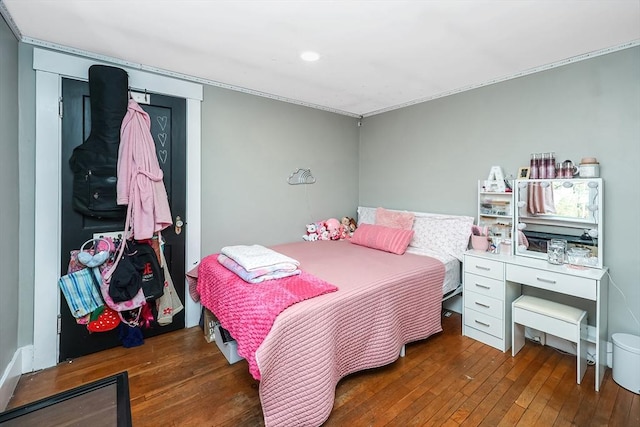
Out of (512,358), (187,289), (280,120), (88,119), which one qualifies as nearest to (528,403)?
(512,358)

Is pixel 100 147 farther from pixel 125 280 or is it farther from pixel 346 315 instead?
pixel 346 315

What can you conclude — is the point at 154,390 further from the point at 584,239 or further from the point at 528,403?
the point at 584,239

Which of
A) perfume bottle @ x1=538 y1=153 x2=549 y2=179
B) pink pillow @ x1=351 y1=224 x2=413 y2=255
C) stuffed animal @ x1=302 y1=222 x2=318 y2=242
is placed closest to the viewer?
perfume bottle @ x1=538 y1=153 x2=549 y2=179

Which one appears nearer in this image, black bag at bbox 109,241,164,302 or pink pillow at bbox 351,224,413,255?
black bag at bbox 109,241,164,302

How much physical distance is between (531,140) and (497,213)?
0.69 meters

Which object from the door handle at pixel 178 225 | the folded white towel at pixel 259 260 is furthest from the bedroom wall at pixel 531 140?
the door handle at pixel 178 225

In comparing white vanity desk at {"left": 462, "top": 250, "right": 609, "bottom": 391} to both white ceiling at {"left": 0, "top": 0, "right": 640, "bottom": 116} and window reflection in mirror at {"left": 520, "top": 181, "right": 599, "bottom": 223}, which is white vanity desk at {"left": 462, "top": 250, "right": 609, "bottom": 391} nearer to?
window reflection in mirror at {"left": 520, "top": 181, "right": 599, "bottom": 223}

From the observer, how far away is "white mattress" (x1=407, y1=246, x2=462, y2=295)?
272 centimetres

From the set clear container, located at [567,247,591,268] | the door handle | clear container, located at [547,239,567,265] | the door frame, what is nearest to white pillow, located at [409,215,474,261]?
clear container, located at [547,239,567,265]

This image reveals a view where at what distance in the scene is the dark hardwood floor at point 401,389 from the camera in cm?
173

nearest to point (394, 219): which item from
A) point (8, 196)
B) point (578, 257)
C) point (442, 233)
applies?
point (442, 233)

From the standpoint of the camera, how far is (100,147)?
2.20 meters

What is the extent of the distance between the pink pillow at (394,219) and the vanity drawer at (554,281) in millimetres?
1080

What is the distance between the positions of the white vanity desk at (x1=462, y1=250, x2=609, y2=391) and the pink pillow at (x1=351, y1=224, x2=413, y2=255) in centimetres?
58
